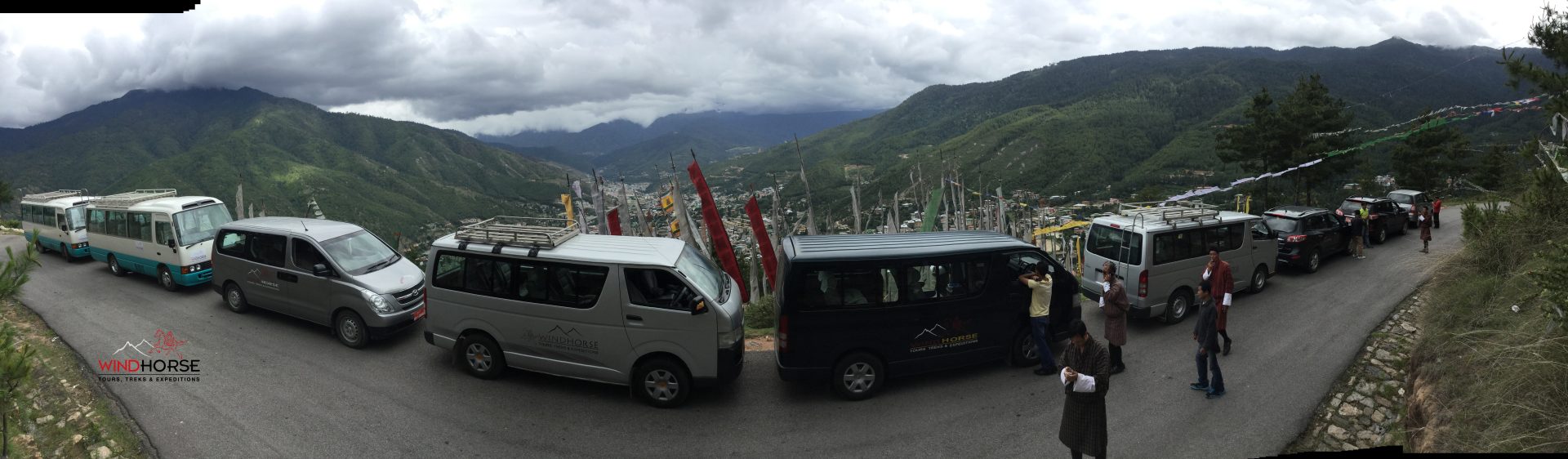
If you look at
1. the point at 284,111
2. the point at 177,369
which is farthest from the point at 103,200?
the point at 284,111

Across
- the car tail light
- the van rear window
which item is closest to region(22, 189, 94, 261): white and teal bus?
the car tail light

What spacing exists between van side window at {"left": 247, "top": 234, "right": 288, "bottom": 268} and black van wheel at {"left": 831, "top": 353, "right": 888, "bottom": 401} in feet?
28.9

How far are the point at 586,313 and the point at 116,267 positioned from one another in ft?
43.7

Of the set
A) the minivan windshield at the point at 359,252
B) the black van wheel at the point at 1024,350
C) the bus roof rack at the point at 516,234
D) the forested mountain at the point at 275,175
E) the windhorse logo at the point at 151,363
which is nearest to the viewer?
the bus roof rack at the point at 516,234

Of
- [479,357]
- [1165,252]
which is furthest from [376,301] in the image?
[1165,252]

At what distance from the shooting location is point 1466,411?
5582 millimetres

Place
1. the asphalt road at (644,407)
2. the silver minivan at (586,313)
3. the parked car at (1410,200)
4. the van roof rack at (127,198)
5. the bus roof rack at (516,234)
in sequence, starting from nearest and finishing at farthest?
the asphalt road at (644,407)
the silver minivan at (586,313)
the bus roof rack at (516,234)
the van roof rack at (127,198)
the parked car at (1410,200)

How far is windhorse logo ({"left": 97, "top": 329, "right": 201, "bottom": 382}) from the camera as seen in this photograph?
27.0 ft

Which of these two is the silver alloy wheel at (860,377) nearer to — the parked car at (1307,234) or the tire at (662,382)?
the tire at (662,382)

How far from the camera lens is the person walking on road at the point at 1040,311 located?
320 inches

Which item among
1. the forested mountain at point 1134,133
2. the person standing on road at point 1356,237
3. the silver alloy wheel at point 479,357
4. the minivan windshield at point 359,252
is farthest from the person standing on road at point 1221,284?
the forested mountain at point 1134,133

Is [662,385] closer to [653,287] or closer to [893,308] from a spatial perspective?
[653,287]

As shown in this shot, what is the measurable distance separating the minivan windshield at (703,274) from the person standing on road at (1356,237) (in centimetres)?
1664

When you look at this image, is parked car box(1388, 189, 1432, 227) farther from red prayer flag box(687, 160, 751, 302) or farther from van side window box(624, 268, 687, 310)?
van side window box(624, 268, 687, 310)
